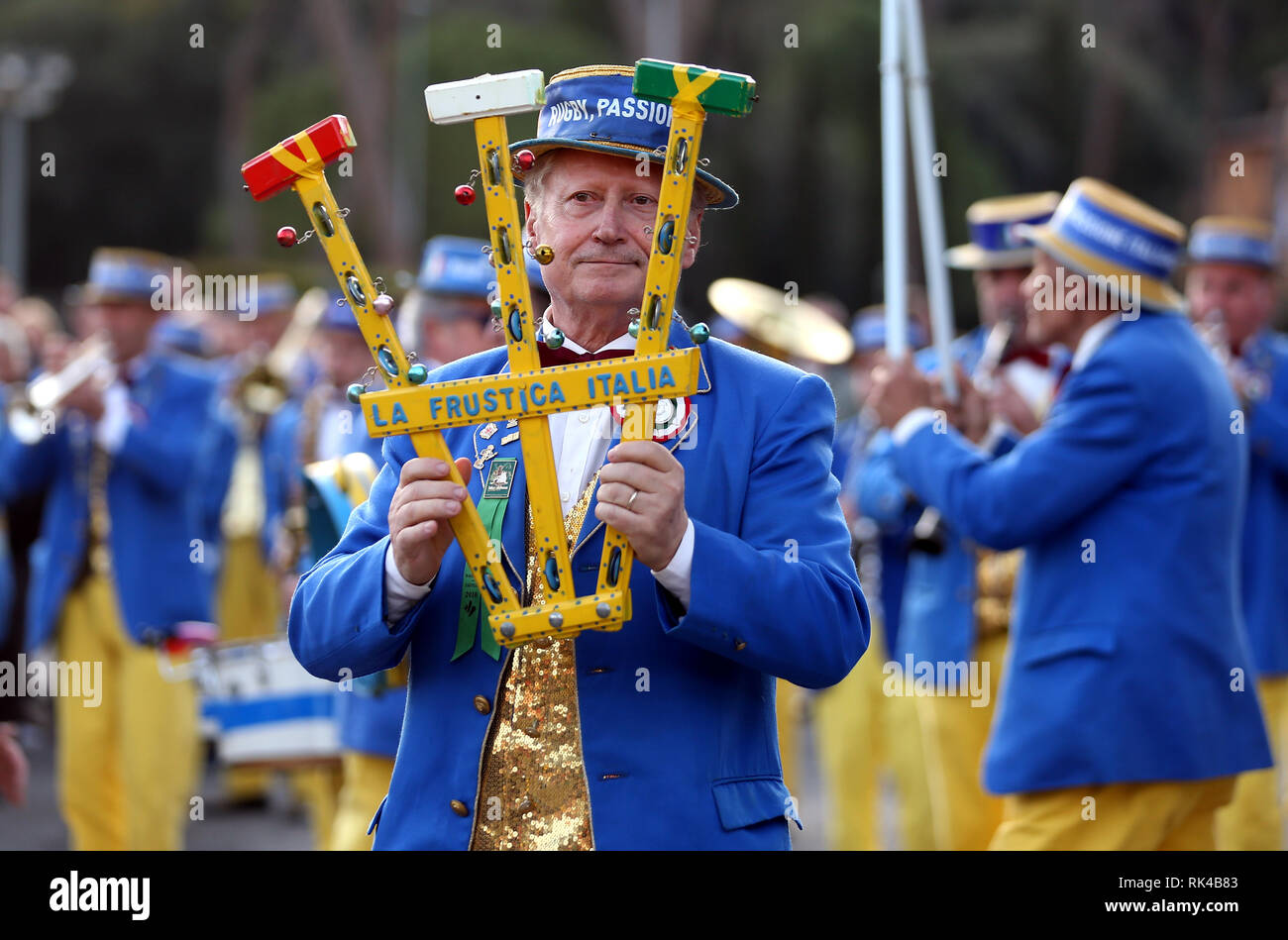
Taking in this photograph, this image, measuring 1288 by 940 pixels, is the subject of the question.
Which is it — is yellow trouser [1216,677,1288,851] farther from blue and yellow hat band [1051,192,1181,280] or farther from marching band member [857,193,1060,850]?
blue and yellow hat band [1051,192,1181,280]

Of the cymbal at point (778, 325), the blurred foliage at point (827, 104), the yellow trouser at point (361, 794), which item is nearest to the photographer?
the yellow trouser at point (361, 794)

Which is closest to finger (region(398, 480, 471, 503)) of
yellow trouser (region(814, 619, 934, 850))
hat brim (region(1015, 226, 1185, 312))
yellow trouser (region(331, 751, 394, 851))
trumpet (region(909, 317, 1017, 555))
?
hat brim (region(1015, 226, 1185, 312))

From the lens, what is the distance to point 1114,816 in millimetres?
4852

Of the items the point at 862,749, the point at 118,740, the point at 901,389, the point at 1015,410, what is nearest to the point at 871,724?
the point at 862,749

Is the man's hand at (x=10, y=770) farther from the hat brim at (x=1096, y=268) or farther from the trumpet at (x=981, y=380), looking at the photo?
the trumpet at (x=981, y=380)

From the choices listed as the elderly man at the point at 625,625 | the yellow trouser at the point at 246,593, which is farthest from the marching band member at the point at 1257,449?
the yellow trouser at the point at 246,593

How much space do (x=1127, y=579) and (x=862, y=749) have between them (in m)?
4.18

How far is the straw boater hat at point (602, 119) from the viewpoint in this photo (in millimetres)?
3061

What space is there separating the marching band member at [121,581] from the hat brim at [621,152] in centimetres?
501

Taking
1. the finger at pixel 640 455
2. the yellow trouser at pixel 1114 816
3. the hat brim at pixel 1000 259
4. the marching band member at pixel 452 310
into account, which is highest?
the hat brim at pixel 1000 259

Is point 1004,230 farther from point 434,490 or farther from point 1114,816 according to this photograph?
point 434,490

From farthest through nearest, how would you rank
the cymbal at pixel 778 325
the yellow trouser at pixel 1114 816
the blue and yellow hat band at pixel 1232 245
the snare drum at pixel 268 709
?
the blue and yellow hat band at pixel 1232 245 → the cymbal at pixel 778 325 → the snare drum at pixel 268 709 → the yellow trouser at pixel 1114 816

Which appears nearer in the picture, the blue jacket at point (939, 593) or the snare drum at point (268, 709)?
the snare drum at point (268, 709)

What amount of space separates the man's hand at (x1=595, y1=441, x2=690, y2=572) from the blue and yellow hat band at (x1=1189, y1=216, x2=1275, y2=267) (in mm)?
5891
